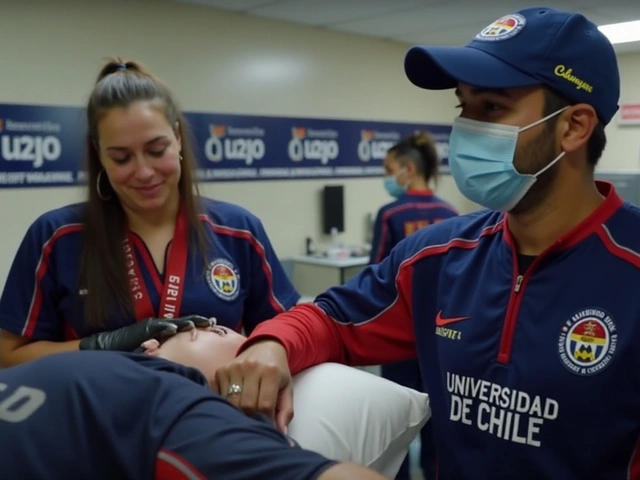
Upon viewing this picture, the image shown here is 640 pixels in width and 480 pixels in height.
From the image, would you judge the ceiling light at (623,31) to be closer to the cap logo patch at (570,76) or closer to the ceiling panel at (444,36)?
the ceiling panel at (444,36)

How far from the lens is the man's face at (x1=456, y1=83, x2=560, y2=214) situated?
1.08m

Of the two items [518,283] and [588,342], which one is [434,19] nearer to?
[518,283]

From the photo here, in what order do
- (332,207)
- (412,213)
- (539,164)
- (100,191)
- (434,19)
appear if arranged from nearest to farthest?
1. (539,164)
2. (100,191)
3. (412,213)
4. (434,19)
5. (332,207)

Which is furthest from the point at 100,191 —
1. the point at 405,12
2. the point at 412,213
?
the point at 405,12

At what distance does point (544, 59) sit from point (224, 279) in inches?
35.3

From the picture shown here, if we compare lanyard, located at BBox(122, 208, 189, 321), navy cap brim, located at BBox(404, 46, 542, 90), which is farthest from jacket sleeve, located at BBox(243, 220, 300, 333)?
navy cap brim, located at BBox(404, 46, 542, 90)

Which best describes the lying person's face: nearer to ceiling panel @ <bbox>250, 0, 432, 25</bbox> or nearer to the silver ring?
the silver ring

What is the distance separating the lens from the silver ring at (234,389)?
1.11 m

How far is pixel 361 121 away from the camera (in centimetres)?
547

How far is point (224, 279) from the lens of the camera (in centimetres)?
161

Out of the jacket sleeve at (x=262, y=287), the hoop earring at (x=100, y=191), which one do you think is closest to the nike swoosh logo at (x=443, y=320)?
the jacket sleeve at (x=262, y=287)

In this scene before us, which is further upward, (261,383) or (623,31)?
(623,31)

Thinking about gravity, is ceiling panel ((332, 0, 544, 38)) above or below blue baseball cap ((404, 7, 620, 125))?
above

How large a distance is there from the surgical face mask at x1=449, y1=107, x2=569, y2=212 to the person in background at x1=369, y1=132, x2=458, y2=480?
1977 mm
